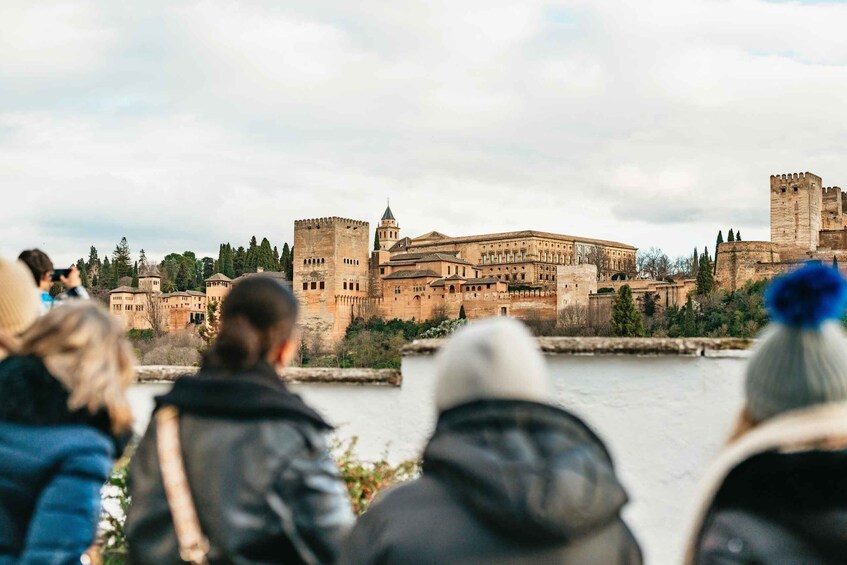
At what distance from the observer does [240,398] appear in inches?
87.2

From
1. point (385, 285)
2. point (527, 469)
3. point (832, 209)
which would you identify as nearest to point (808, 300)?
point (527, 469)

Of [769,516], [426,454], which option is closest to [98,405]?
[426,454]

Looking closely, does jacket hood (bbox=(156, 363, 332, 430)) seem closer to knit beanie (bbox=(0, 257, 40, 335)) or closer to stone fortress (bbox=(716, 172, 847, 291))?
knit beanie (bbox=(0, 257, 40, 335))

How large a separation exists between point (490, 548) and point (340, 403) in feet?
11.9

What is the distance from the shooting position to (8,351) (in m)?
2.71

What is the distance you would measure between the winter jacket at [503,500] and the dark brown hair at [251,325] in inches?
27.1

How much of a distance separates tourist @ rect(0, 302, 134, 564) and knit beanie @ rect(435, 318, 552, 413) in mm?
1099

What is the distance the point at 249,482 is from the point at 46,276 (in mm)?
2295

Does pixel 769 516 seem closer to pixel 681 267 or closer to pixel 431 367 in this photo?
pixel 431 367

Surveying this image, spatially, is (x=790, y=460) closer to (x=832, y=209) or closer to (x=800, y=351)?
(x=800, y=351)

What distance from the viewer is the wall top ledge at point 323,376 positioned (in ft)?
16.8

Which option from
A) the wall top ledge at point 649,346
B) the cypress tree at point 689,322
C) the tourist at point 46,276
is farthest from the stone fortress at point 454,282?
the tourist at point 46,276

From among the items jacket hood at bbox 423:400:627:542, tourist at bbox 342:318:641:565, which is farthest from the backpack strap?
jacket hood at bbox 423:400:627:542

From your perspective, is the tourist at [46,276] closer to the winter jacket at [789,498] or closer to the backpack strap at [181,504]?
the backpack strap at [181,504]
